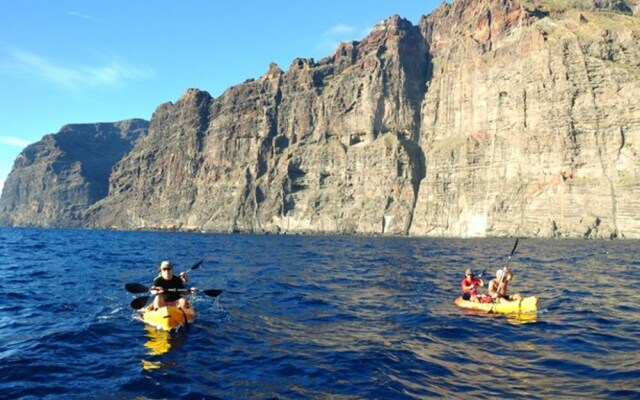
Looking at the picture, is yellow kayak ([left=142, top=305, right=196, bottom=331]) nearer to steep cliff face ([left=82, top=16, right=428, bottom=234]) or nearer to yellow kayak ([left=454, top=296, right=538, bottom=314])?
yellow kayak ([left=454, top=296, right=538, bottom=314])

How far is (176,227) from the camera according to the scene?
18850 centimetres

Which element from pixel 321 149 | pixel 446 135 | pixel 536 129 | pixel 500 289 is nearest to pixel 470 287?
pixel 500 289

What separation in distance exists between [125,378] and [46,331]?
5.70 metres

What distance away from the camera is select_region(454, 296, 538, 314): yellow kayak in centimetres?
1681

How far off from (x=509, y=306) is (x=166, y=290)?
11.9 metres

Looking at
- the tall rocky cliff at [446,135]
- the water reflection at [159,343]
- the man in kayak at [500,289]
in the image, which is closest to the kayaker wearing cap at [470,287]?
the man in kayak at [500,289]

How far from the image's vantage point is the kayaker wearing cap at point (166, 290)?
599 inches

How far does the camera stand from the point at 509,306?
56.5ft

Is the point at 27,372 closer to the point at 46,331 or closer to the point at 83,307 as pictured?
the point at 46,331

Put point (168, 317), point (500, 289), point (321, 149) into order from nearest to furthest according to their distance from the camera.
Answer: point (168, 317)
point (500, 289)
point (321, 149)

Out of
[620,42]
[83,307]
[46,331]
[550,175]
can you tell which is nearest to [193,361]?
[46,331]

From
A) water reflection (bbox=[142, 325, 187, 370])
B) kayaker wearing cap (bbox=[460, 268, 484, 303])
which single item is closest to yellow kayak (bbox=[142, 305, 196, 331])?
water reflection (bbox=[142, 325, 187, 370])

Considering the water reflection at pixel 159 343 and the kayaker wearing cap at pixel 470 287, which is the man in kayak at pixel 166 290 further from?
the kayaker wearing cap at pixel 470 287

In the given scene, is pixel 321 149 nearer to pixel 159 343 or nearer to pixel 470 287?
pixel 470 287
